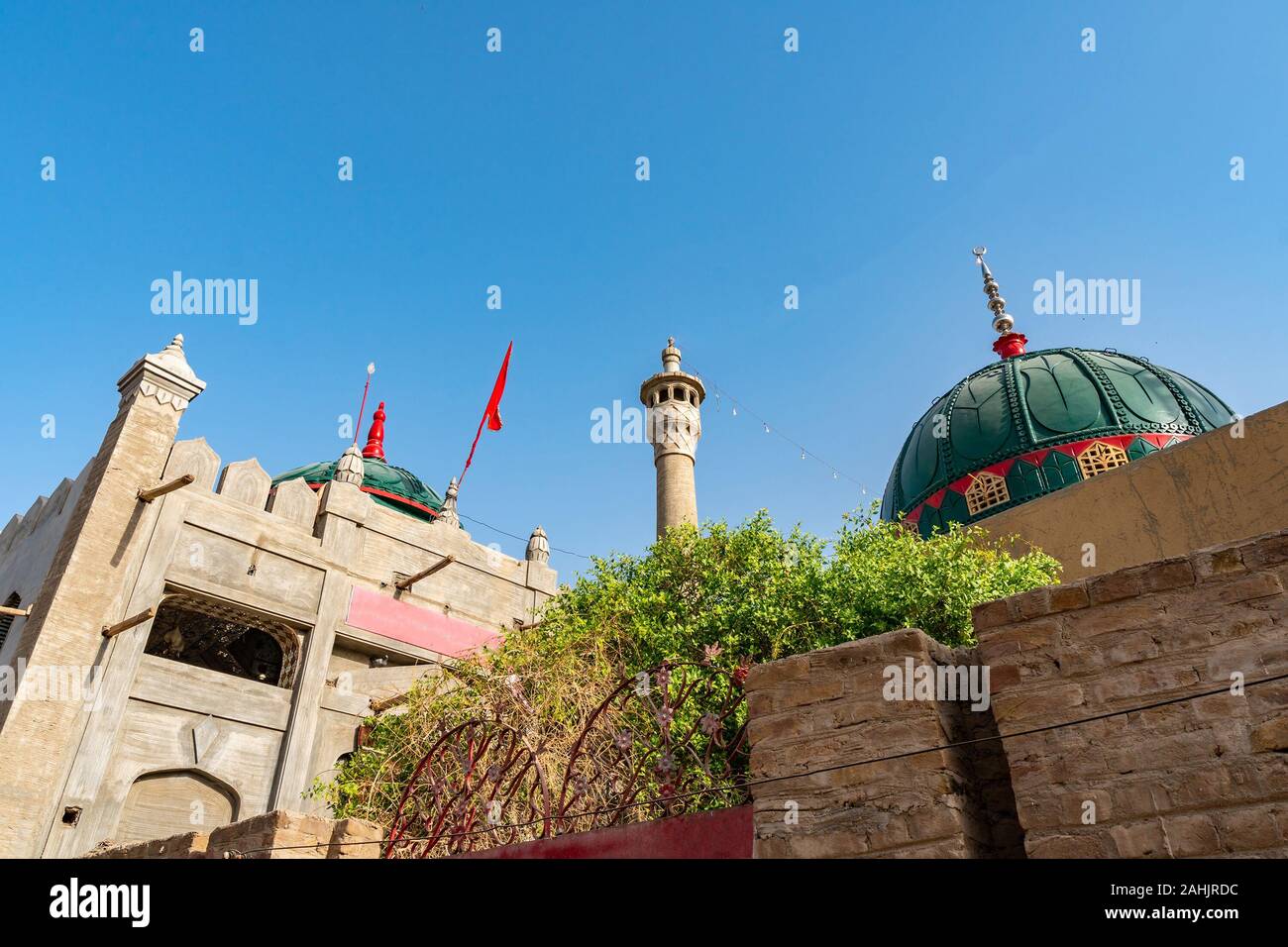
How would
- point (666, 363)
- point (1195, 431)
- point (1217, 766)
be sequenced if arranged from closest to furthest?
point (1217, 766)
point (1195, 431)
point (666, 363)

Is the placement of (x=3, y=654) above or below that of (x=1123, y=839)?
above

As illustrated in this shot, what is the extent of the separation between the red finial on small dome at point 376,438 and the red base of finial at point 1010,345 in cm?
2296

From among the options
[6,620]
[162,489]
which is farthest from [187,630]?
[162,489]

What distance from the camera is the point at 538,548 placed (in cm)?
2269

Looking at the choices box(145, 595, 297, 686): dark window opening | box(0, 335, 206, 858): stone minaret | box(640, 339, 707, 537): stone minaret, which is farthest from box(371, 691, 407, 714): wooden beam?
box(640, 339, 707, 537): stone minaret

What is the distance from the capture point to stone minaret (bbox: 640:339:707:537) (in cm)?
2503

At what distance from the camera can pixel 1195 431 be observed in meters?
20.5

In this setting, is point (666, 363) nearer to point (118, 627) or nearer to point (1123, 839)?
point (118, 627)

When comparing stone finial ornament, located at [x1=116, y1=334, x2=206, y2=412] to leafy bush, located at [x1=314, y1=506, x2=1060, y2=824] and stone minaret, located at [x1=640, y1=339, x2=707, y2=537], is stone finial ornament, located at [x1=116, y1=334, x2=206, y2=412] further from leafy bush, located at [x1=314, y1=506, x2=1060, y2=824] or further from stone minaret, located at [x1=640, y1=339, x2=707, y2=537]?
stone minaret, located at [x1=640, y1=339, x2=707, y2=537]

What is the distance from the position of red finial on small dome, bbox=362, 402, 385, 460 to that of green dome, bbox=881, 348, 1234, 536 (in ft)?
68.8

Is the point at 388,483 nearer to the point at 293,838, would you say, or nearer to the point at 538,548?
the point at 538,548
